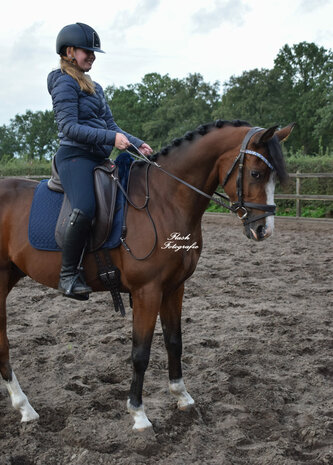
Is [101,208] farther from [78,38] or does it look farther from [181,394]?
[181,394]

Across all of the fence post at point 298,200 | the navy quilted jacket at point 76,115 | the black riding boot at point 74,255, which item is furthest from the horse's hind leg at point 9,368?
the fence post at point 298,200

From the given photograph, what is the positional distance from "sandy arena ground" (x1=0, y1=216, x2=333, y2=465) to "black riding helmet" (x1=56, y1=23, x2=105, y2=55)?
2766mm

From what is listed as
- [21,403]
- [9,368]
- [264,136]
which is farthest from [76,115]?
[21,403]

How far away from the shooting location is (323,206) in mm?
14438

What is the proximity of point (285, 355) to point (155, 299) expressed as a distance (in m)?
1.96

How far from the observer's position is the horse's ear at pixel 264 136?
296 cm

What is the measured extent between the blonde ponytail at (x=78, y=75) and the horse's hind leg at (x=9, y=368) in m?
1.64

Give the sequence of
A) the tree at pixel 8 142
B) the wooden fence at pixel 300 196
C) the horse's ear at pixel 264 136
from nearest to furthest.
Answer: the horse's ear at pixel 264 136, the wooden fence at pixel 300 196, the tree at pixel 8 142

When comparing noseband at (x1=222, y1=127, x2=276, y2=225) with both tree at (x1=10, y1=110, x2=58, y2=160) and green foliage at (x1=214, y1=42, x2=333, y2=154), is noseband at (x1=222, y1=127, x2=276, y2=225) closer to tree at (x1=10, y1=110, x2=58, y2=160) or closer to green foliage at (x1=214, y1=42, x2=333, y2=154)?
green foliage at (x1=214, y1=42, x2=333, y2=154)

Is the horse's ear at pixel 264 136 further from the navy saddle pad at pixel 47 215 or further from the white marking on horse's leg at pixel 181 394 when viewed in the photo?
the white marking on horse's leg at pixel 181 394

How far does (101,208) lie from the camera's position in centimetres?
331

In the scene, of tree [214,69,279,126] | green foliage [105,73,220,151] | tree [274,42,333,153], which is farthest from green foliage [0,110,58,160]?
tree [274,42,333,153]

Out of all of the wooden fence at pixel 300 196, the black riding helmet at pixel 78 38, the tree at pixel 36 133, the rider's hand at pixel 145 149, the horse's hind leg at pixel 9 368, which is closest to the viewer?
the black riding helmet at pixel 78 38

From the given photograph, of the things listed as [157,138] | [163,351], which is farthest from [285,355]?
[157,138]
